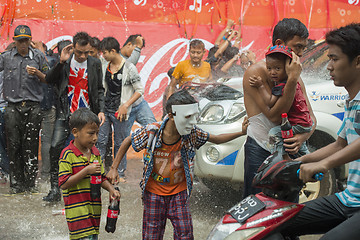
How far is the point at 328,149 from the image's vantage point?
328 cm

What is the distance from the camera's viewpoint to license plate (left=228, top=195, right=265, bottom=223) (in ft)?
9.06

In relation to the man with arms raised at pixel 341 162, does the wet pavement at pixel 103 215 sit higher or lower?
lower

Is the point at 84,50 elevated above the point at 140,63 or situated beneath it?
elevated above

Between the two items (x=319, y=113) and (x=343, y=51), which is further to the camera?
(x=319, y=113)

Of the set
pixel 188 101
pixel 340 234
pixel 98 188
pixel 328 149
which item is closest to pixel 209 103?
pixel 188 101

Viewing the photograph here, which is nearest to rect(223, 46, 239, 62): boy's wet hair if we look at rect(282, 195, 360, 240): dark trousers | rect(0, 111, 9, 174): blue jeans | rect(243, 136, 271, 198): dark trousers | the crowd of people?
the crowd of people

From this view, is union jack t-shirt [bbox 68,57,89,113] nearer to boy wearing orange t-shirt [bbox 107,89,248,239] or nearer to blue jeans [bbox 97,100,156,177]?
blue jeans [bbox 97,100,156,177]

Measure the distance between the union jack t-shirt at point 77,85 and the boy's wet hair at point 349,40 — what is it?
4326 mm

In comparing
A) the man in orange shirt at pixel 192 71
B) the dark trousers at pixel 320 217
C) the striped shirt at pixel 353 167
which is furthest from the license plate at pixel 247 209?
the man in orange shirt at pixel 192 71

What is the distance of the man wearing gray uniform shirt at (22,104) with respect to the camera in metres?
6.98

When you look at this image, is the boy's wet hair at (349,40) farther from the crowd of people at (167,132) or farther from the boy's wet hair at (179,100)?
the boy's wet hair at (179,100)

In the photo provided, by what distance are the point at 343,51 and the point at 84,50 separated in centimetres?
424

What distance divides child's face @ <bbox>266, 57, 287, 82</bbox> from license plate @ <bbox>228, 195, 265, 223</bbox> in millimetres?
1130

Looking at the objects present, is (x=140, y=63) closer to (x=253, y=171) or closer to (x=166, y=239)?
(x=166, y=239)
